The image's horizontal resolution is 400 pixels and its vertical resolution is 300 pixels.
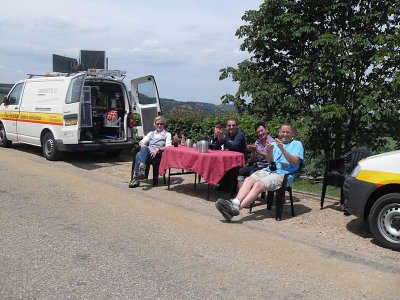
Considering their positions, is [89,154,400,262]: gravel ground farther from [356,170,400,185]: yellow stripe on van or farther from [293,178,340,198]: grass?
[356,170,400,185]: yellow stripe on van

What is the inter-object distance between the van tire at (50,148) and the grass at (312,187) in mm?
5701

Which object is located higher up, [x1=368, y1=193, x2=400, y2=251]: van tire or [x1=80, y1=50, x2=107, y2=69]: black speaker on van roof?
[x1=80, y1=50, x2=107, y2=69]: black speaker on van roof

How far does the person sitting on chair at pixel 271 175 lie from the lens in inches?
236

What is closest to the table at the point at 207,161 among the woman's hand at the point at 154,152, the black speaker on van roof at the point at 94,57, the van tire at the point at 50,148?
the woman's hand at the point at 154,152

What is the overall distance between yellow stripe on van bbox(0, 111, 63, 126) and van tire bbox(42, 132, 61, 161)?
371 millimetres

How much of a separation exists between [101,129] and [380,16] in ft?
23.0

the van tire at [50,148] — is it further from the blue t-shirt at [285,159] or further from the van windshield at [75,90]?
the blue t-shirt at [285,159]

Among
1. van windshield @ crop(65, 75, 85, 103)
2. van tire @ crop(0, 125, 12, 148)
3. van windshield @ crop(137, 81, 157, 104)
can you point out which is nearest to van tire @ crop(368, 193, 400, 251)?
van windshield @ crop(137, 81, 157, 104)

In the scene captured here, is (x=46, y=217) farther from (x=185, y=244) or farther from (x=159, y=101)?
(x=159, y=101)

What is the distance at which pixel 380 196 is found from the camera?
17.5ft

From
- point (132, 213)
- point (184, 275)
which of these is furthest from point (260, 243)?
point (132, 213)

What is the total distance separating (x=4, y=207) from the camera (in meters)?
6.39

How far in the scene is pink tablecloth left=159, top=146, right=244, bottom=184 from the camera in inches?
270

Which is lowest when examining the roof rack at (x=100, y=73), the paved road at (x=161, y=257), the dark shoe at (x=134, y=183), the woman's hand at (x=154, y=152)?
the paved road at (x=161, y=257)
